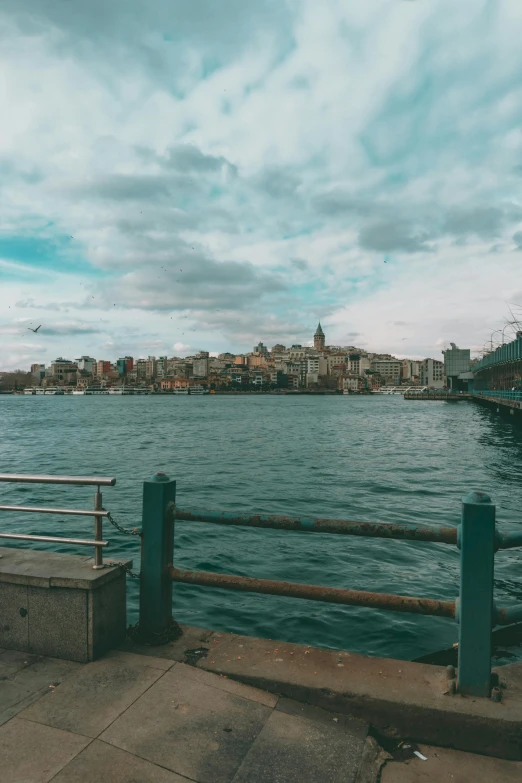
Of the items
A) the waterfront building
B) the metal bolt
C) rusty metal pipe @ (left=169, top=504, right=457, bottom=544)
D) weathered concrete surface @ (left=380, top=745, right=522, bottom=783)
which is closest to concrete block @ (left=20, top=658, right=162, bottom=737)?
rusty metal pipe @ (left=169, top=504, right=457, bottom=544)

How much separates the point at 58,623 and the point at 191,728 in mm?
1507

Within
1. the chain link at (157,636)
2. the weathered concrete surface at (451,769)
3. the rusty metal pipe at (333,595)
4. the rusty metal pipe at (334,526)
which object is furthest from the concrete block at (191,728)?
the rusty metal pipe at (334,526)

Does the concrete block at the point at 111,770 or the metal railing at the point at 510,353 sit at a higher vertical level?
the metal railing at the point at 510,353

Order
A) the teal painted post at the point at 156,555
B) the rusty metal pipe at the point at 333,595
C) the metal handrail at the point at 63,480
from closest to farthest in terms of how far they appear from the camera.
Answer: the rusty metal pipe at the point at 333,595 < the metal handrail at the point at 63,480 < the teal painted post at the point at 156,555

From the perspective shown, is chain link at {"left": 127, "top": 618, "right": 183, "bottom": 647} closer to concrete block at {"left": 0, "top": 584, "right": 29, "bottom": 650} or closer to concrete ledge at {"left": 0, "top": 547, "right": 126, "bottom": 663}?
concrete ledge at {"left": 0, "top": 547, "right": 126, "bottom": 663}

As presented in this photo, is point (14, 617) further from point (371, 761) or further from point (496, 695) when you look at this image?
point (496, 695)

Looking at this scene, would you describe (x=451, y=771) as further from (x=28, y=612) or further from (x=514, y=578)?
(x=514, y=578)

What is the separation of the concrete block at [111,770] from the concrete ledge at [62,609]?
1133 mm

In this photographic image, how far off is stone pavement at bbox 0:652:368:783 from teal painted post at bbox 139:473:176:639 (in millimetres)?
415

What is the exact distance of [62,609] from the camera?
4.45 meters

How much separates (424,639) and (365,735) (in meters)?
5.35

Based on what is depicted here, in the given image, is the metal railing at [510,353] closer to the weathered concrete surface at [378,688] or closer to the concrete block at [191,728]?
the weathered concrete surface at [378,688]

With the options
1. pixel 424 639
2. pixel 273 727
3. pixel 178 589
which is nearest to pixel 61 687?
pixel 273 727

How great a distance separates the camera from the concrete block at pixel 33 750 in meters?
3.16
